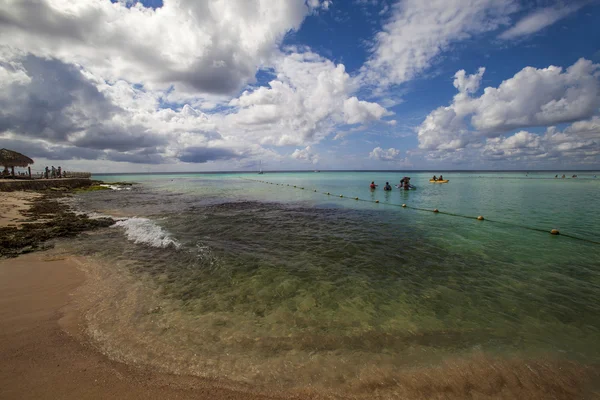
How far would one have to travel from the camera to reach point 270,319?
22.0 ft

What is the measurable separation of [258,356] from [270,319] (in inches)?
56.2

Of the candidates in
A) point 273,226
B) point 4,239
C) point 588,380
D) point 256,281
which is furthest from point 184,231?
point 588,380

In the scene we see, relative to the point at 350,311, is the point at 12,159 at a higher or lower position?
higher

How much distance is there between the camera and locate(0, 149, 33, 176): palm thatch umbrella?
46.0 metres

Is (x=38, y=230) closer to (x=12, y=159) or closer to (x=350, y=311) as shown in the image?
(x=350, y=311)

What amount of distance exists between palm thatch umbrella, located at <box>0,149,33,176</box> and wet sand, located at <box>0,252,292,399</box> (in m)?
61.0

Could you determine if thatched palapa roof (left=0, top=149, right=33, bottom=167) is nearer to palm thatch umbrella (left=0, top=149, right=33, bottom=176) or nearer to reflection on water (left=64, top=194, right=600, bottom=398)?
palm thatch umbrella (left=0, top=149, right=33, bottom=176)

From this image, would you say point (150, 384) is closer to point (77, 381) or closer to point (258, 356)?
point (77, 381)

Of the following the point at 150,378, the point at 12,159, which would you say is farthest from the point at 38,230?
the point at 12,159

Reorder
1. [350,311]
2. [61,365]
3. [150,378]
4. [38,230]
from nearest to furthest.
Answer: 1. [150,378]
2. [61,365]
3. [350,311]
4. [38,230]

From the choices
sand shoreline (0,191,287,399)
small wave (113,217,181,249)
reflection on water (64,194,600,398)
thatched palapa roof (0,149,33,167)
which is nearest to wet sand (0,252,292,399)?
sand shoreline (0,191,287,399)

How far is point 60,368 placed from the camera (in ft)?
15.3

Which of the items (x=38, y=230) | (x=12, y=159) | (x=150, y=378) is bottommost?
(x=150, y=378)

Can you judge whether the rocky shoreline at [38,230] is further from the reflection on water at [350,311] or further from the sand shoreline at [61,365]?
the sand shoreline at [61,365]
